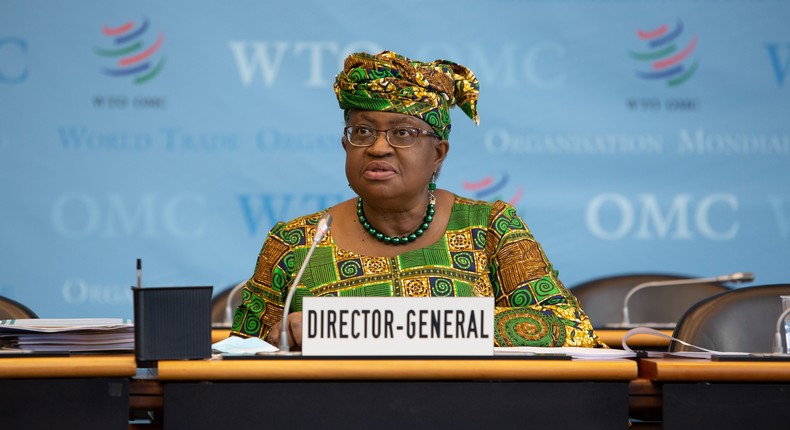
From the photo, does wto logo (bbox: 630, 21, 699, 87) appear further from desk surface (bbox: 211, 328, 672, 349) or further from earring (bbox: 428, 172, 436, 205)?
earring (bbox: 428, 172, 436, 205)

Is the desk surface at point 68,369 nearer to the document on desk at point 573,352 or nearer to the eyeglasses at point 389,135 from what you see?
the document on desk at point 573,352

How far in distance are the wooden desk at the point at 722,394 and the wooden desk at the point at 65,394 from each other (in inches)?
35.3

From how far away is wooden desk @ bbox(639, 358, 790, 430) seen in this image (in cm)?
199

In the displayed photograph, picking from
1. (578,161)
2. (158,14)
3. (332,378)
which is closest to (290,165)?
(158,14)

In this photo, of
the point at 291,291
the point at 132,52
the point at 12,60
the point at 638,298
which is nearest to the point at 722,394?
the point at 291,291

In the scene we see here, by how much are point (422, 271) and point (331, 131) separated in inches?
81.1

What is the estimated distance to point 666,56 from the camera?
485 centimetres

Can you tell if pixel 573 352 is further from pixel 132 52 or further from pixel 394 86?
pixel 132 52

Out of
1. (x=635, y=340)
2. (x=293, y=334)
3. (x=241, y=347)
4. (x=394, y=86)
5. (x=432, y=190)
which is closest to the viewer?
(x=241, y=347)

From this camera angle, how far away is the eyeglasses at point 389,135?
108 inches

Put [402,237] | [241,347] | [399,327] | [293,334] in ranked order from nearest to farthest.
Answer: [399,327], [241,347], [293,334], [402,237]

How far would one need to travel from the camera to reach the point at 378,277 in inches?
109

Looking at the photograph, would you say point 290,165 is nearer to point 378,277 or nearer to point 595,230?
point 595,230

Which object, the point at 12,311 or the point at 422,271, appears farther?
the point at 12,311
